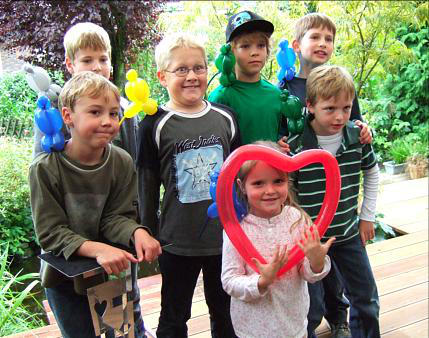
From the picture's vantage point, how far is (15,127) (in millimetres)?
4348

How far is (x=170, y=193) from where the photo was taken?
167 cm

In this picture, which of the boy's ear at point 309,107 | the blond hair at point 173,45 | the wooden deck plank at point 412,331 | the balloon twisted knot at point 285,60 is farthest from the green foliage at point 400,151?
the blond hair at point 173,45

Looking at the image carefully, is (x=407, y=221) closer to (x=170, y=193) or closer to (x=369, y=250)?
(x=369, y=250)

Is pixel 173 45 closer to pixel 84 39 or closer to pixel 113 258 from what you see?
pixel 84 39

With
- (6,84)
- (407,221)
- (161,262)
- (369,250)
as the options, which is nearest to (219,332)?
(161,262)

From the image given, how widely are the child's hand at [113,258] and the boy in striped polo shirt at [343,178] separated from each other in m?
0.85

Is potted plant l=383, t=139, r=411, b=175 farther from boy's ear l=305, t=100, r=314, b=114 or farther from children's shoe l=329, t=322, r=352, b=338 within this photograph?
boy's ear l=305, t=100, r=314, b=114

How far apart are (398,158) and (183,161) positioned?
17.9ft

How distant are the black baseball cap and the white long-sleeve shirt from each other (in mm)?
854

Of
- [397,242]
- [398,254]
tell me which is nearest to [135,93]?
[398,254]

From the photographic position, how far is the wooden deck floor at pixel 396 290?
238 centimetres

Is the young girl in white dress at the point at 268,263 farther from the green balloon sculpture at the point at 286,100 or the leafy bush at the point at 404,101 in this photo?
the leafy bush at the point at 404,101

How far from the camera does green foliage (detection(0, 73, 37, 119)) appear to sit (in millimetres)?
4242

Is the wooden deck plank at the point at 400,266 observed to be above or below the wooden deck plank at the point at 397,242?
below
